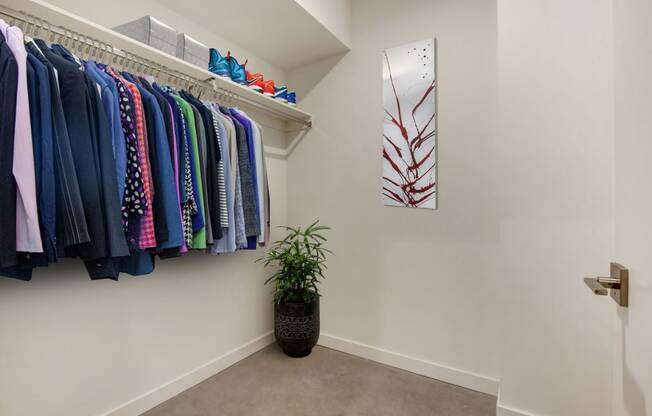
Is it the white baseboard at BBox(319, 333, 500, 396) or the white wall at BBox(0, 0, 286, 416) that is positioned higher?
the white wall at BBox(0, 0, 286, 416)

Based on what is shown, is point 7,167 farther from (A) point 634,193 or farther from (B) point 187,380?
(A) point 634,193

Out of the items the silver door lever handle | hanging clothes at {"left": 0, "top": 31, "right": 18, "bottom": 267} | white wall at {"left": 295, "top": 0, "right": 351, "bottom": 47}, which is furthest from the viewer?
white wall at {"left": 295, "top": 0, "right": 351, "bottom": 47}

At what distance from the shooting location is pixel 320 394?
73.0 inches

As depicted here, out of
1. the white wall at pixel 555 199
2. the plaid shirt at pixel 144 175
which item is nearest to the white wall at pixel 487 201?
the white wall at pixel 555 199

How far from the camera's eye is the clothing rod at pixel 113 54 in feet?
3.98

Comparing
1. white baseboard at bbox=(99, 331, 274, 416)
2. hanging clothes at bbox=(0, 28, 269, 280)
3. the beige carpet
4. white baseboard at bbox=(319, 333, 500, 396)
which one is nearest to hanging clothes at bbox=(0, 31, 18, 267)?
hanging clothes at bbox=(0, 28, 269, 280)

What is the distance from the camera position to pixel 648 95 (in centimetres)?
57

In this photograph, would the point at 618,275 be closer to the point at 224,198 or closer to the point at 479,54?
the point at 224,198

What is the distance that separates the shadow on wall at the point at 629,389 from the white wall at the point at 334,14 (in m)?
2.03

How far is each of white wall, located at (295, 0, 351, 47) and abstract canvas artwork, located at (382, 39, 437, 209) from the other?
13.6 inches

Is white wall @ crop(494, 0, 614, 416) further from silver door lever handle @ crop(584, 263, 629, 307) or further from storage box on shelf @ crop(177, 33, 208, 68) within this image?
storage box on shelf @ crop(177, 33, 208, 68)

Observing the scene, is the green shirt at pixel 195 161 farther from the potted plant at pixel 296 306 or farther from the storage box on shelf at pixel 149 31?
the potted plant at pixel 296 306

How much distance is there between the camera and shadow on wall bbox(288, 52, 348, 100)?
8.12 feet

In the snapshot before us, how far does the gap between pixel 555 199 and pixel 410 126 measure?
983 mm
